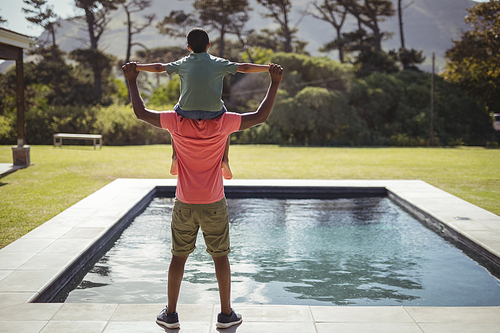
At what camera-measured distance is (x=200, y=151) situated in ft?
8.38

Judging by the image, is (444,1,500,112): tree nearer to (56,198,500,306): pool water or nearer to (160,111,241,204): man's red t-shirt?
(56,198,500,306): pool water

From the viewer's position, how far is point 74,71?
3000 cm

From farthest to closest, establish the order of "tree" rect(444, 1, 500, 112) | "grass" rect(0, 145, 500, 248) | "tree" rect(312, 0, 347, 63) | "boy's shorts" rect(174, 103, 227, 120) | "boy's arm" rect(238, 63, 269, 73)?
"tree" rect(312, 0, 347, 63) < "tree" rect(444, 1, 500, 112) < "grass" rect(0, 145, 500, 248) < "boy's shorts" rect(174, 103, 227, 120) < "boy's arm" rect(238, 63, 269, 73)

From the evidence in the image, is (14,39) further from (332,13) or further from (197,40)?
(332,13)

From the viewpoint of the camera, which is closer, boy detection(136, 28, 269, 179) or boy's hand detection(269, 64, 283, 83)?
→ boy detection(136, 28, 269, 179)

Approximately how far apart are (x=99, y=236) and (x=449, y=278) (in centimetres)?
360

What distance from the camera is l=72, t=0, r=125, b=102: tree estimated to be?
2842cm

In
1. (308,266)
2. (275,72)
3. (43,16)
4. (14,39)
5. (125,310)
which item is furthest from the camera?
(43,16)

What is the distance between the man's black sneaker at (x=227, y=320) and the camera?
2.75 m

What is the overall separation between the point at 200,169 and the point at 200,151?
0.11 metres

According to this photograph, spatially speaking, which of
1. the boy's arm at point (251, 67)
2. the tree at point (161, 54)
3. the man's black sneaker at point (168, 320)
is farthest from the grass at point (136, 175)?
the tree at point (161, 54)

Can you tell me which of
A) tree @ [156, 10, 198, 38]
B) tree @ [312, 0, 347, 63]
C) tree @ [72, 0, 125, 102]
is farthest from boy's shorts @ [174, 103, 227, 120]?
tree @ [312, 0, 347, 63]

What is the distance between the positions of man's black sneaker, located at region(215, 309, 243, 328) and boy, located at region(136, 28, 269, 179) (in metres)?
1.21

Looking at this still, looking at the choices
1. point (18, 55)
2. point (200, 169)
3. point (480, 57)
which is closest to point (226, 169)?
point (200, 169)
